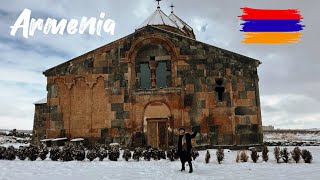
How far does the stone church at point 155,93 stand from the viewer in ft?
56.7

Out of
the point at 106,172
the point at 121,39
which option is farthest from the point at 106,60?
the point at 106,172

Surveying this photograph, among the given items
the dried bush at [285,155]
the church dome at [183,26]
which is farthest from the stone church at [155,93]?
the church dome at [183,26]

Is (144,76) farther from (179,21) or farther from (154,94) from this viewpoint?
(179,21)

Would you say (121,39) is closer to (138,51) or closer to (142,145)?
(138,51)

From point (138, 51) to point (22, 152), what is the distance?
817 cm

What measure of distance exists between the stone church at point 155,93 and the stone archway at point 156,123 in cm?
5

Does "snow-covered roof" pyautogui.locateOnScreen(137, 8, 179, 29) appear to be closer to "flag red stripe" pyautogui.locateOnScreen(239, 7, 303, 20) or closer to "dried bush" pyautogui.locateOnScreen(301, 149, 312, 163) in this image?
"flag red stripe" pyautogui.locateOnScreen(239, 7, 303, 20)

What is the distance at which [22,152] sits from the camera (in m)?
14.3

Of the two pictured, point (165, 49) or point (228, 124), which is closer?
point (228, 124)

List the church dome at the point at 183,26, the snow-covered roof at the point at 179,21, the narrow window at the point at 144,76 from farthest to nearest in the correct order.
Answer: the snow-covered roof at the point at 179,21 → the church dome at the point at 183,26 → the narrow window at the point at 144,76

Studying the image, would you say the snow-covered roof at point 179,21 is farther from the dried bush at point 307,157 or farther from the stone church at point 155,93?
the dried bush at point 307,157

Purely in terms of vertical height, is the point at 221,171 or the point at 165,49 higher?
the point at 165,49

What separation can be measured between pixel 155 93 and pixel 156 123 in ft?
5.43

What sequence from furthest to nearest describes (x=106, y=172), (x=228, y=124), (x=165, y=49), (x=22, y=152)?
(x=165, y=49)
(x=228, y=124)
(x=22, y=152)
(x=106, y=172)
